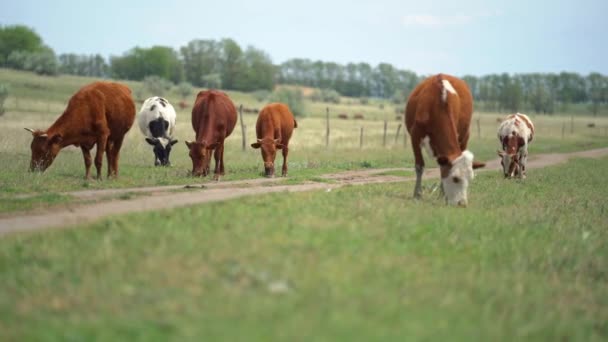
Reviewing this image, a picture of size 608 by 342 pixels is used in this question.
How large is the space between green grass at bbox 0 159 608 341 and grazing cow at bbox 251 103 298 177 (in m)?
7.36

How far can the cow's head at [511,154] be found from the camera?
19438 mm

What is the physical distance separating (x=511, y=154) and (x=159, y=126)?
1166 centimetres

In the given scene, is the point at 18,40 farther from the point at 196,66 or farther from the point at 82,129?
the point at 82,129

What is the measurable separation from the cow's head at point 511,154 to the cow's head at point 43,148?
13.2 m

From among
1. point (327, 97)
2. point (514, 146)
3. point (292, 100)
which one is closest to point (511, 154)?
point (514, 146)

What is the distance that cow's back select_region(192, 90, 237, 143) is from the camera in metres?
16.8

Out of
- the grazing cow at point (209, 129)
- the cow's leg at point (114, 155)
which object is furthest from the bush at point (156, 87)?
the cow's leg at point (114, 155)

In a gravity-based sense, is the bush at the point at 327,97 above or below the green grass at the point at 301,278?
above

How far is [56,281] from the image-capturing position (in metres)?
5.84

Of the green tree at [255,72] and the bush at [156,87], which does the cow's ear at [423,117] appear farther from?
the green tree at [255,72]

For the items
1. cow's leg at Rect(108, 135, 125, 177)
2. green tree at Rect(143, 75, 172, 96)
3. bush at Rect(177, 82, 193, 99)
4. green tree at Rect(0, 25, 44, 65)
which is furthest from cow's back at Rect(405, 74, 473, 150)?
green tree at Rect(0, 25, 44, 65)

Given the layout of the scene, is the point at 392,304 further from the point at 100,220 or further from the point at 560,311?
the point at 100,220

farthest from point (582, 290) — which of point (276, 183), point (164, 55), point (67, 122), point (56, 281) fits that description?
point (164, 55)

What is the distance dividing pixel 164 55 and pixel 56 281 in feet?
388
